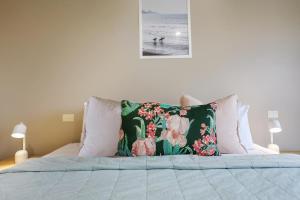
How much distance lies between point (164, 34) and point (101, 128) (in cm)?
109

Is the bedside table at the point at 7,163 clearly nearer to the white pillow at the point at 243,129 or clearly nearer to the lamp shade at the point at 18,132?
the lamp shade at the point at 18,132

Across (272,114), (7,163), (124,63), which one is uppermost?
(124,63)

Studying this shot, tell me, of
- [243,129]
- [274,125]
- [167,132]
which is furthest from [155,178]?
[274,125]

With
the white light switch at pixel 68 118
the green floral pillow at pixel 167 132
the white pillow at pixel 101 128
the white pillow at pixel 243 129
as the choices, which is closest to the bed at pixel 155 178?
the green floral pillow at pixel 167 132

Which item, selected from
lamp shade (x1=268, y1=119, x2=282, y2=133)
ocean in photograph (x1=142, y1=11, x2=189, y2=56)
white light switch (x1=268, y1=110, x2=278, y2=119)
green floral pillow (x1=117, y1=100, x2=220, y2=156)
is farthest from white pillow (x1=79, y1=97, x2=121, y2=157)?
white light switch (x1=268, y1=110, x2=278, y2=119)

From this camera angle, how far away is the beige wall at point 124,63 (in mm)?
2387

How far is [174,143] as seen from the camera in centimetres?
161

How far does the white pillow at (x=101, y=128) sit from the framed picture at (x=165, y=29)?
739 millimetres

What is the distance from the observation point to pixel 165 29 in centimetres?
239

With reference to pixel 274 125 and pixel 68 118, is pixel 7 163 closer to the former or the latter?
pixel 68 118

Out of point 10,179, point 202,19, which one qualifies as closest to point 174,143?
point 10,179

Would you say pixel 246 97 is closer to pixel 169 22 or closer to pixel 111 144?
pixel 169 22

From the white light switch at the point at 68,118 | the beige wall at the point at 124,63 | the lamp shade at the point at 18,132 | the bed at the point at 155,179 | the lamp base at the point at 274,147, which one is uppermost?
the beige wall at the point at 124,63

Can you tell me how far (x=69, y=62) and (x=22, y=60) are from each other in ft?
1.42
